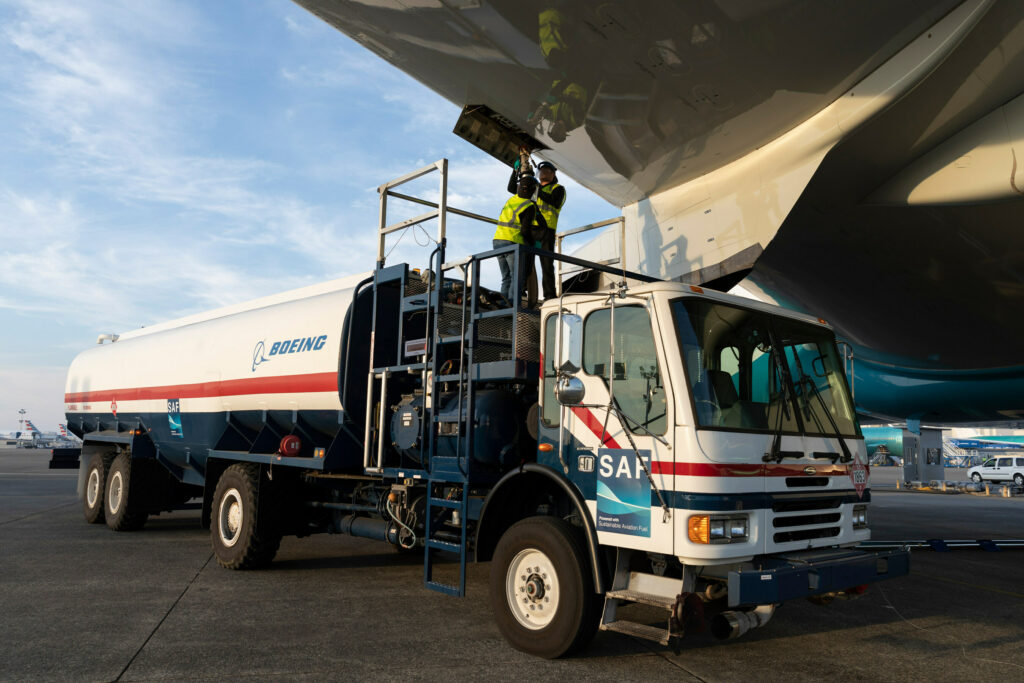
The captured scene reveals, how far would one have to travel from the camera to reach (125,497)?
1226 cm

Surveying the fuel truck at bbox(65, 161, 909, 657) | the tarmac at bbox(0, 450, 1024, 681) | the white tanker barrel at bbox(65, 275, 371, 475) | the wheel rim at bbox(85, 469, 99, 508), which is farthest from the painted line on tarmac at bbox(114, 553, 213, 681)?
the wheel rim at bbox(85, 469, 99, 508)

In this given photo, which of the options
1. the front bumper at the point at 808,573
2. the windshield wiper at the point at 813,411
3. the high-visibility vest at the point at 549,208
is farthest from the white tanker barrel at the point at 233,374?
the front bumper at the point at 808,573

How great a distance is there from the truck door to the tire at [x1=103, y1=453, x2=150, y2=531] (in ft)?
31.3

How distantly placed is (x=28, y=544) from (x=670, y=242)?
35.5ft

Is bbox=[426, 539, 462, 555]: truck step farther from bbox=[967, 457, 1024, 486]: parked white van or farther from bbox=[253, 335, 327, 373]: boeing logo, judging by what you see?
bbox=[967, 457, 1024, 486]: parked white van

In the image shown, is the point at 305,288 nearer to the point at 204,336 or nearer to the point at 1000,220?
the point at 204,336

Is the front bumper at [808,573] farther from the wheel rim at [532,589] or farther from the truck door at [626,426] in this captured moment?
the wheel rim at [532,589]

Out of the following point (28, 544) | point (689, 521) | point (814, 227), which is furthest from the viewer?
point (814, 227)

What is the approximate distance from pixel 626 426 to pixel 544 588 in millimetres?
1396

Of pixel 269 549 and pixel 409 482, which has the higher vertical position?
pixel 409 482

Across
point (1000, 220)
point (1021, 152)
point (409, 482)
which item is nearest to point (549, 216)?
point (409, 482)

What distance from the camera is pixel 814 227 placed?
13.5 meters

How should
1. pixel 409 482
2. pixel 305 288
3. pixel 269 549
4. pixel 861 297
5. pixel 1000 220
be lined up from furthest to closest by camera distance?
pixel 861 297 → pixel 1000 220 → pixel 305 288 → pixel 269 549 → pixel 409 482

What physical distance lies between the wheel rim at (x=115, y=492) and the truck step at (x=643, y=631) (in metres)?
10.4
